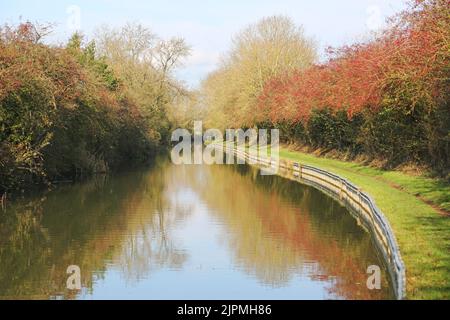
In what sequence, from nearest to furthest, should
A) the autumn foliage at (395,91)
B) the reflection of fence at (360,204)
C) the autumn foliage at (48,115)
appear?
the reflection of fence at (360,204)
the autumn foliage at (395,91)
the autumn foliage at (48,115)

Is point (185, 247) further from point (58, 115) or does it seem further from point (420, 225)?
point (58, 115)

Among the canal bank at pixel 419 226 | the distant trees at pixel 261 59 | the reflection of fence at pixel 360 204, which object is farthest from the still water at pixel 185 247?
the distant trees at pixel 261 59

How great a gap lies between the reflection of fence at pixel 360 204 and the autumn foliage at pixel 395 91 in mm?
3792

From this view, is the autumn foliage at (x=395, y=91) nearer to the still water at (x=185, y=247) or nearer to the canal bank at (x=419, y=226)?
the canal bank at (x=419, y=226)

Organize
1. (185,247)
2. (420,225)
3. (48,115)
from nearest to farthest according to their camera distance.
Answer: (420,225)
(185,247)
(48,115)

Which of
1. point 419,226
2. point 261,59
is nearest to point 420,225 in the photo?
point 419,226

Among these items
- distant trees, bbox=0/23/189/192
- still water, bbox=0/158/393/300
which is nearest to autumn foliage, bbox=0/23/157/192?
distant trees, bbox=0/23/189/192

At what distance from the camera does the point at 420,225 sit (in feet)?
56.9

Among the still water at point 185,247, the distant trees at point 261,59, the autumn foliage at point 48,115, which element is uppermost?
the distant trees at point 261,59

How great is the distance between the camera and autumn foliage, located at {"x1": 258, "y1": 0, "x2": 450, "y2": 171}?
68.3 feet

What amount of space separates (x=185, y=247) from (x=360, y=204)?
856cm

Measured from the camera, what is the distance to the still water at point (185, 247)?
42.7 ft
